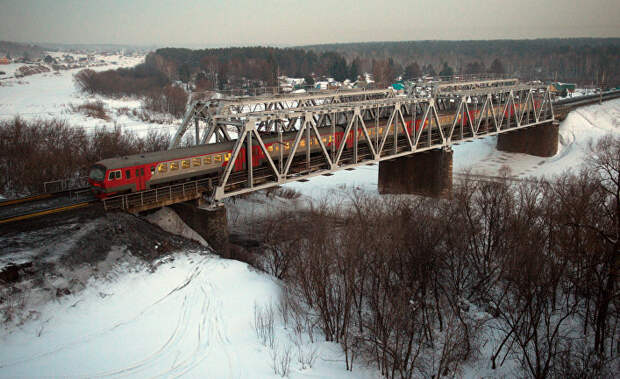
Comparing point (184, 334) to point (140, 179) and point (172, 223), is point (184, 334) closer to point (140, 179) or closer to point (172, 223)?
point (140, 179)

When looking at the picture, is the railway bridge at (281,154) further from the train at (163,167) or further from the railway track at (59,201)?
the train at (163,167)

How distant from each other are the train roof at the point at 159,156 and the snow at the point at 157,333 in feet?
23.4

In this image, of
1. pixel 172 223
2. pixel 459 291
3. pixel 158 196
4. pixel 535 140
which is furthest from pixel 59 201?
pixel 535 140

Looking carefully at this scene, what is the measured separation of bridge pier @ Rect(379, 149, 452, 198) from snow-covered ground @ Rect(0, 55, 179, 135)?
35.7 metres

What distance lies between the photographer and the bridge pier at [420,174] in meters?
48.7

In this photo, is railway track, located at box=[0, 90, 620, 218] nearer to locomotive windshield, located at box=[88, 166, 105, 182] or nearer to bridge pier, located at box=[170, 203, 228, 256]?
locomotive windshield, located at box=[88, 166, 105, 182]

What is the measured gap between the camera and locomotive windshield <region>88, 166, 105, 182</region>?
87.2 ft

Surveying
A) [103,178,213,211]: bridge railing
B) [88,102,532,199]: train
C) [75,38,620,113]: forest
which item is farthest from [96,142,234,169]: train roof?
[75,38,620,113]: forest

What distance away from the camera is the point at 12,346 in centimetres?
1719

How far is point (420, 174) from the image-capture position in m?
50.2

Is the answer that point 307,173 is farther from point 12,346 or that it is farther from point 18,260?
point 12,346

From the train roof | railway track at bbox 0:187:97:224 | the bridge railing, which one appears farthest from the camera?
the train roof

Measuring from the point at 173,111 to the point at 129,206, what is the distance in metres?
70.3

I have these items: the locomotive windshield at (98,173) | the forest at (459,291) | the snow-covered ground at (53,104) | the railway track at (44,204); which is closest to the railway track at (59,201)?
the railway track at (44,204)
